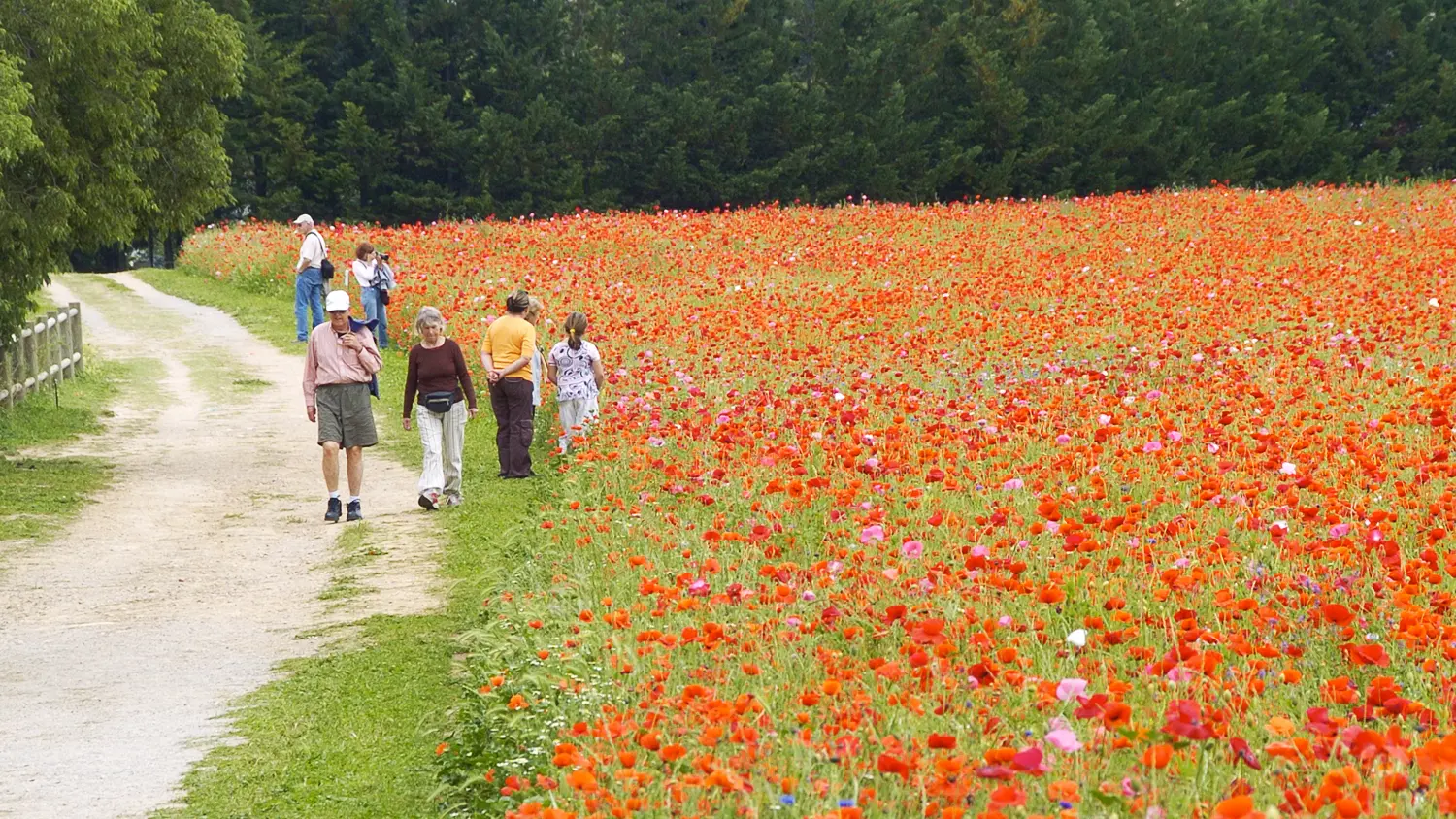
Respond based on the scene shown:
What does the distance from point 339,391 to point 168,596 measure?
8.12ft

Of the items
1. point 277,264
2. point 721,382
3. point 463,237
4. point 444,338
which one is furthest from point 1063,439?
point 277,264

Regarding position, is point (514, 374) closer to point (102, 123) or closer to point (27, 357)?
point (102, 123)

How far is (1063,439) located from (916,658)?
4.53 meters

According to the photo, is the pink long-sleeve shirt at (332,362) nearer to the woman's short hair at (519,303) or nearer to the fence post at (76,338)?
the woman's short hair at (519,303)

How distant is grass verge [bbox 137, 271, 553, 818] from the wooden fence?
7.72 meters

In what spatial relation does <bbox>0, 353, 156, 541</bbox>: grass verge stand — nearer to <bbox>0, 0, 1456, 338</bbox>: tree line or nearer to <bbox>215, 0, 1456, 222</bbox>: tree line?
<bbox>215, 0, 1456, 222</bbox>: tree line

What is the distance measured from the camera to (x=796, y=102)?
1702 inches

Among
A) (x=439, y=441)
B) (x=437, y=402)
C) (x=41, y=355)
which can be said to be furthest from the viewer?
(x=41, y=355)

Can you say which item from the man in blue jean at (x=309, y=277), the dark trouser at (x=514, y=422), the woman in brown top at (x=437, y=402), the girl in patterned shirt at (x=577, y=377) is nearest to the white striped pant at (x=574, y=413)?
→ the girl in patterned shirt at (x=577, y=377)

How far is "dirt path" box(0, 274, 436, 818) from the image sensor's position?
23.4 ft

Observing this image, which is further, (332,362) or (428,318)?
(428,318)

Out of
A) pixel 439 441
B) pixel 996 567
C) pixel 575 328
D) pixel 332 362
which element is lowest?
pixel 439 441

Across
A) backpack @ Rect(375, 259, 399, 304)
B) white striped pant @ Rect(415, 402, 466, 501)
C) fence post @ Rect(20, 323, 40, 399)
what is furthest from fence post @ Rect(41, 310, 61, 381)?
white striped pant @ Rect(415, 402, 466, 501)

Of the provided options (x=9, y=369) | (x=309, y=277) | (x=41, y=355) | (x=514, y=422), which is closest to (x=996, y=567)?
(x=514, y=422)
